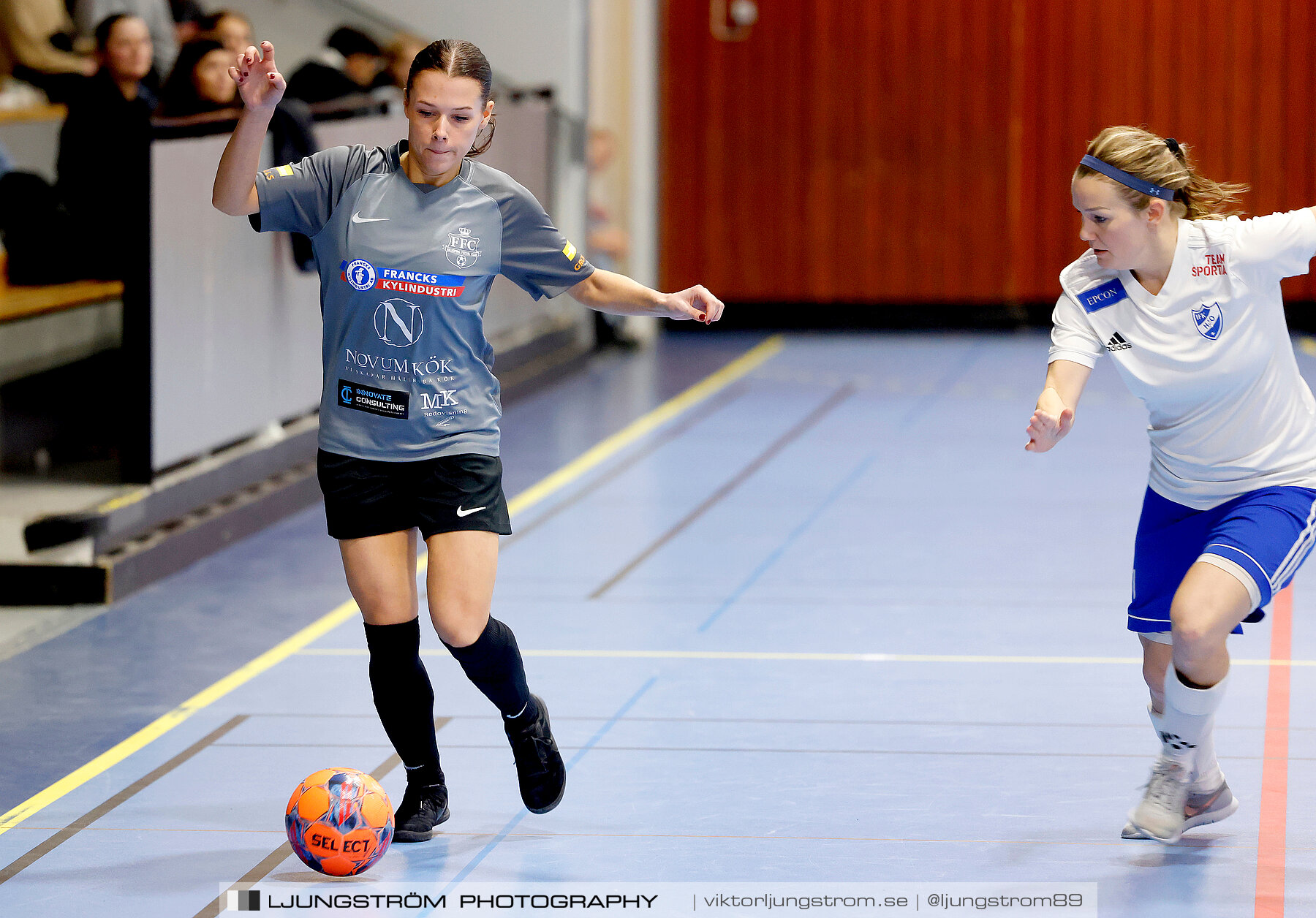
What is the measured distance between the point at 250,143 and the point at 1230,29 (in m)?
14.5

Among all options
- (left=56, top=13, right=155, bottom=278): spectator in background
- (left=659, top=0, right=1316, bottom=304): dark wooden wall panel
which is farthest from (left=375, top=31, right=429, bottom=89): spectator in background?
(left=659, top=0, right=1316, bottom=304): dark wooden wall panel

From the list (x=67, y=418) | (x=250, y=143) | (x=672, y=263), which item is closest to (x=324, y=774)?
(x=250, y=143)

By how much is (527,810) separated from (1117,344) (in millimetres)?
1809

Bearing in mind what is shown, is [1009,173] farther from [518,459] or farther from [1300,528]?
[1300,528]

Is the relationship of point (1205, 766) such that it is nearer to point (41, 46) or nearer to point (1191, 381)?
point (1191, 381)

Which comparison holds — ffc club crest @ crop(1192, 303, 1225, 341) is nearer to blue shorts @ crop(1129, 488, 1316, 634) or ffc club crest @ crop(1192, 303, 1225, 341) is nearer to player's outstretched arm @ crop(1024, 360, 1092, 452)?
player's outstretched arm @ crop(1024, 360, 1092, 452)

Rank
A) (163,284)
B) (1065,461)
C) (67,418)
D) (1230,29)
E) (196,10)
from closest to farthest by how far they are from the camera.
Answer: (163,284), (67,418), (1065,461), (196,10), (1230,29)

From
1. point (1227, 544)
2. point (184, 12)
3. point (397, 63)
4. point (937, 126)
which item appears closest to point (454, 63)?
point (1227, 544)

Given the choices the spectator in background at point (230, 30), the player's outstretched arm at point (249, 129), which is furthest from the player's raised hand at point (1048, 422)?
the spectator in background at point (230, 30)

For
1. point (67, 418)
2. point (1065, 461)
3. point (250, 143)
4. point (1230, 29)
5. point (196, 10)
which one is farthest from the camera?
point (1230, 29)

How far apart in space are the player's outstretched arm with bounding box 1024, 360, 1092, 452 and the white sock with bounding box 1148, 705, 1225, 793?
30.0 inches

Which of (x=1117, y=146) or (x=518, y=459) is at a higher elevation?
(x=1117, y=146)

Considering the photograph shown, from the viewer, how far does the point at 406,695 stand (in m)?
4.13

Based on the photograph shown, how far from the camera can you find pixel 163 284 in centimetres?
731
